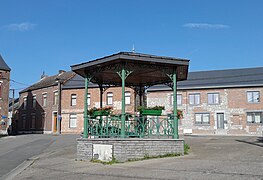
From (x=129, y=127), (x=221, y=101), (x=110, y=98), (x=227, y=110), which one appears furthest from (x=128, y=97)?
(x=129, y=127)

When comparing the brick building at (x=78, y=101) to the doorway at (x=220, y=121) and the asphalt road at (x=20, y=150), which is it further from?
the asphalt road at (x=20, y=150)

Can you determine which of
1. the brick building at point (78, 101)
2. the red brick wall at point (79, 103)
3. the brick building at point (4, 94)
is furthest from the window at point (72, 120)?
the brick building at point (4, 94)

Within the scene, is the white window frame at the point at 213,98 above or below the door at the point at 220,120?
above

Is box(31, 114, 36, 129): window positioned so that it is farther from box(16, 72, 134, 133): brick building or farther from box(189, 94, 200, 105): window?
box(189, 94, 200, 105): window

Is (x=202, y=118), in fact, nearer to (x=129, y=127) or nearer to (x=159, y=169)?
(x=129, y=127)

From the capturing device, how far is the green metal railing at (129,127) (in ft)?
37.8

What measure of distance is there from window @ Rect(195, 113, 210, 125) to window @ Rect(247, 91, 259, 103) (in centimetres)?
459

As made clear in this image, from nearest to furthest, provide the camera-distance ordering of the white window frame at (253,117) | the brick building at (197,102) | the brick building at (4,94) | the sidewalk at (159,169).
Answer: the sidewalk at (159,169) < the white window frame at (253,117) < the brick building at (197,102) < the brick building at (4,94)

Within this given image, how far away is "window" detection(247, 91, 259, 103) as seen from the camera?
104 feet

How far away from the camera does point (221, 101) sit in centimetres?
3312

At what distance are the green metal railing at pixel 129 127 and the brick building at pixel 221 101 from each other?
22.3 m

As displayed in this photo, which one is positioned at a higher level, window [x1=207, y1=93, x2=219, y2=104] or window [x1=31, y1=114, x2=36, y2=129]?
window [x1=207, y1=93, x2=219, y2=104]

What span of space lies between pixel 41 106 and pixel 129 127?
29567 mm

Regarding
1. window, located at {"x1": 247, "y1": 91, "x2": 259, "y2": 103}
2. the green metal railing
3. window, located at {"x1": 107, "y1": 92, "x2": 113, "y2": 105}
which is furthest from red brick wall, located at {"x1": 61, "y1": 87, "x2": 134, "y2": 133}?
the green metal railing
